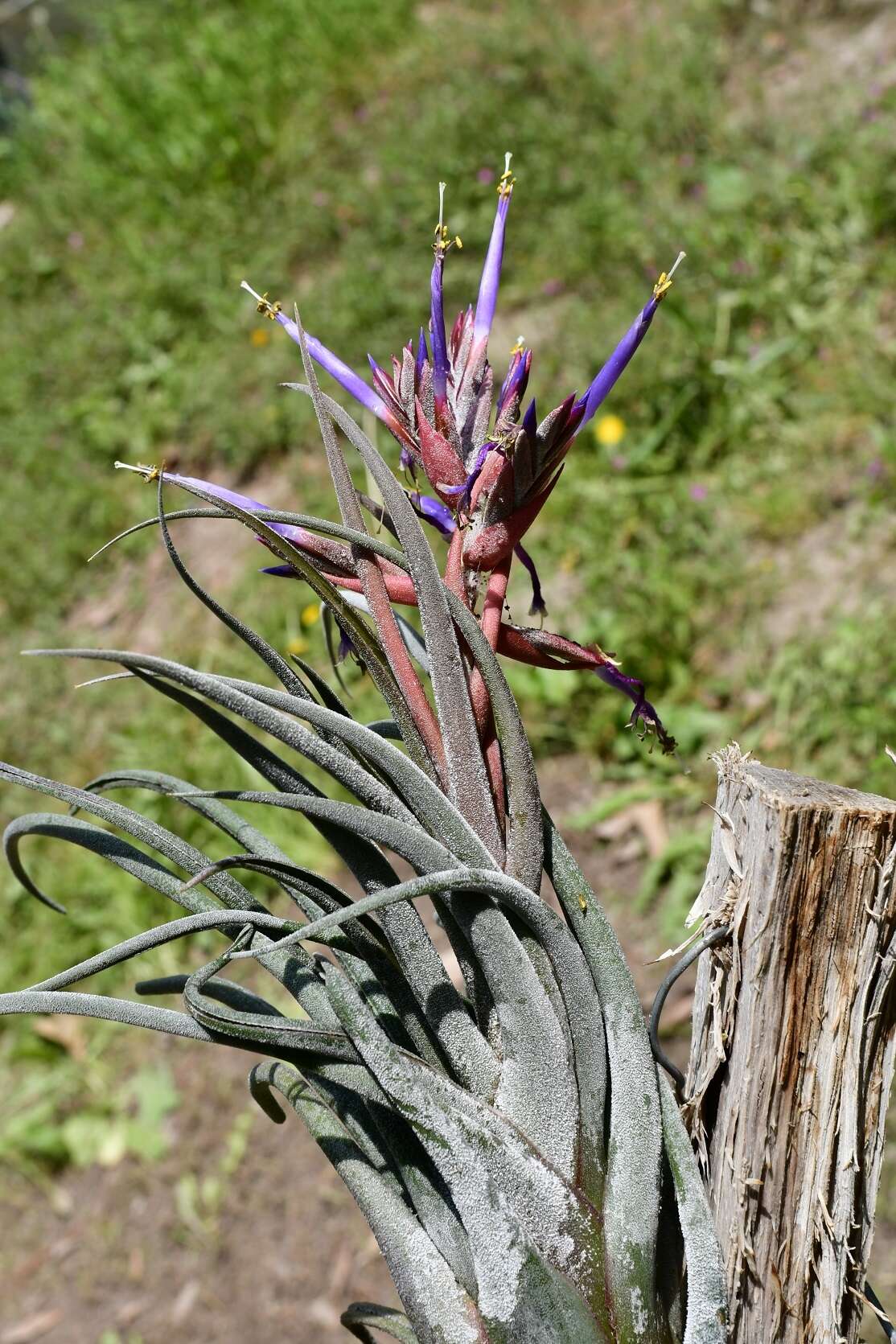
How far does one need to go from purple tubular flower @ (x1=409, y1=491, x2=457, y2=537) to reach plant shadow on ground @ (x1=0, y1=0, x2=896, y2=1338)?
1849mm

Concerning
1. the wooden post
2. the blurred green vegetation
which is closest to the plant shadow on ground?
the blurred green vegetation

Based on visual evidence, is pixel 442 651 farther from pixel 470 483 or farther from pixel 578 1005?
pixel 578 1005

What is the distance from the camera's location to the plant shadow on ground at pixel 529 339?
10.2 ft

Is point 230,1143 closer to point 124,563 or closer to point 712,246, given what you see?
point 124,563

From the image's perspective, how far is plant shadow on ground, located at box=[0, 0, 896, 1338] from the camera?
10.2 feet

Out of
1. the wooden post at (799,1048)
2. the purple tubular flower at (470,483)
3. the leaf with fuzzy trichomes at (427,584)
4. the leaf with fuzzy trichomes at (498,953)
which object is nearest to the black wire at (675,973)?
the wooden post at (799,1048)

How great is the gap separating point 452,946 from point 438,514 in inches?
14.6

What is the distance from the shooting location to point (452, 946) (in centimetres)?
90

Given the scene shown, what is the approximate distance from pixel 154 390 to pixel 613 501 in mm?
2625

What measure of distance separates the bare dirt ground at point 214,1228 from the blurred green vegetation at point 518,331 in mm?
201

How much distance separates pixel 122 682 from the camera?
421cm

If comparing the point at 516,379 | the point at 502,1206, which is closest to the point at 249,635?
the point at 516,379

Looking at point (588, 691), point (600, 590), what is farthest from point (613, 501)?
point (588, 691)

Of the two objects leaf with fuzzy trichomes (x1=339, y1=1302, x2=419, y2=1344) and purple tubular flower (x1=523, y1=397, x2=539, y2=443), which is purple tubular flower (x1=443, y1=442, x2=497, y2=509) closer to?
purple tubular flower (x1=523, y1=397, x2=539, y2=443)
